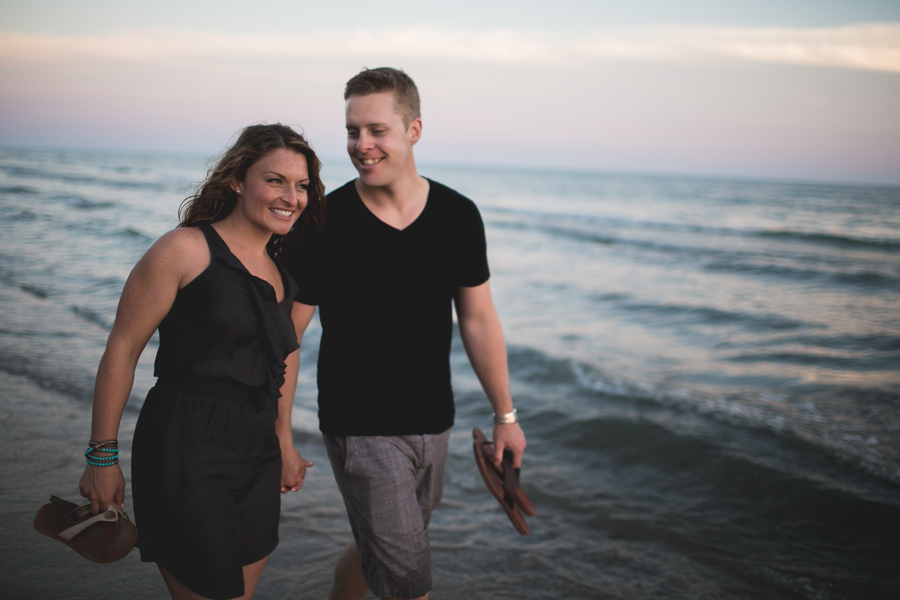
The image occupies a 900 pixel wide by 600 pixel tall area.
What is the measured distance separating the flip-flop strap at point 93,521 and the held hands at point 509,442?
1606 millimetres

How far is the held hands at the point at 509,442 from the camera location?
2949 mm

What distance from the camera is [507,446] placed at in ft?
9.73

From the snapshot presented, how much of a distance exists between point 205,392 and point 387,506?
90 cm

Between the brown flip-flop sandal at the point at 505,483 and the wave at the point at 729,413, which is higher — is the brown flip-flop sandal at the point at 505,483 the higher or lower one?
the higher one

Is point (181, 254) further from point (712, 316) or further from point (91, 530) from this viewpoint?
point (712, 316)

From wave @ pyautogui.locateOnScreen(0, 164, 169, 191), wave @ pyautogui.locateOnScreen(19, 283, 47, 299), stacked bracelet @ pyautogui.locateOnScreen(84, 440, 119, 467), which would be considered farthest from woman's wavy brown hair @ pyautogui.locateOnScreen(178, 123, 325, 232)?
wave @ pyautogui.locateOnScreen(0, 164, 169, 191)

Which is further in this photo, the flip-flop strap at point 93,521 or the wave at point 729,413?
the wave at point 729,413

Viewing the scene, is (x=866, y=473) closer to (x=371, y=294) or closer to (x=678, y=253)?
(x=371, y=294)

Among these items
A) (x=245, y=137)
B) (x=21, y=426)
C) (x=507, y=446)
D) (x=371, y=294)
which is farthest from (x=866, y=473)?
(x=21, y=426)

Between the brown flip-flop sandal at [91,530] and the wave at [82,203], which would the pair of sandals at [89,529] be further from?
the wave at [82,203]

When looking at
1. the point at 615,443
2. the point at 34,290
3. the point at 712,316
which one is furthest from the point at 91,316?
the point at 712,316

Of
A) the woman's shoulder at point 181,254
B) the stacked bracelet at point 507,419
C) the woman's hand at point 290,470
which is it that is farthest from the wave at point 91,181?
the woman's shoulder at point 181,254

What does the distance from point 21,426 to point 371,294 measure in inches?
156

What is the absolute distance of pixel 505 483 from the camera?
2.90 m
